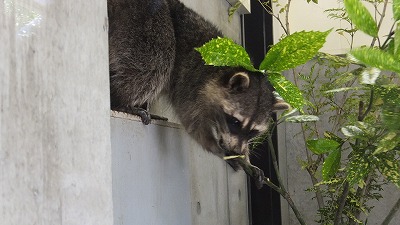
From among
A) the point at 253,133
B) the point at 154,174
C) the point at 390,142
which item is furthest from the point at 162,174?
the point at 390,142

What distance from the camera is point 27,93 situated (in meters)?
0.75

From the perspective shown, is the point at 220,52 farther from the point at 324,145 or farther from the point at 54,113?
the point at 54,113

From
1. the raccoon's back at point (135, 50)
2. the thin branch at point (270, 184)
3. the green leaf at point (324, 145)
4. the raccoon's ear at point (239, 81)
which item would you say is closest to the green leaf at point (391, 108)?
the green leaf at point (324, 145)

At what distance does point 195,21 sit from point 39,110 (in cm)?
150

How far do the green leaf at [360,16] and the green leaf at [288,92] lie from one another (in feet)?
0.97

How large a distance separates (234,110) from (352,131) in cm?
52

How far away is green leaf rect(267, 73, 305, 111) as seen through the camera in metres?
1.59

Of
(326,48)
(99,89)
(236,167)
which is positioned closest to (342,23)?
(326,48)

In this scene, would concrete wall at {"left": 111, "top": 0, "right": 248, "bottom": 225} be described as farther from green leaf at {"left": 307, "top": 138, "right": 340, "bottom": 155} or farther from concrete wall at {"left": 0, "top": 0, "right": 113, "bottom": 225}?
green leaf at {"left": 307, "top": 138, "right": 340, "bottom": 155}

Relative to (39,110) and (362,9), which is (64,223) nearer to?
(39,110)

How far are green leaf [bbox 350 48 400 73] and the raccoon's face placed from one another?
801mm

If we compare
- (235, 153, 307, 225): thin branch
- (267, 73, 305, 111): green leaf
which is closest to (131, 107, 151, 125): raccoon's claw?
(267, 73, 305, 111): green leaf

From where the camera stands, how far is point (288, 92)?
161 centimetres

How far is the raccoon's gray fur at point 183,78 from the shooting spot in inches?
72.7
